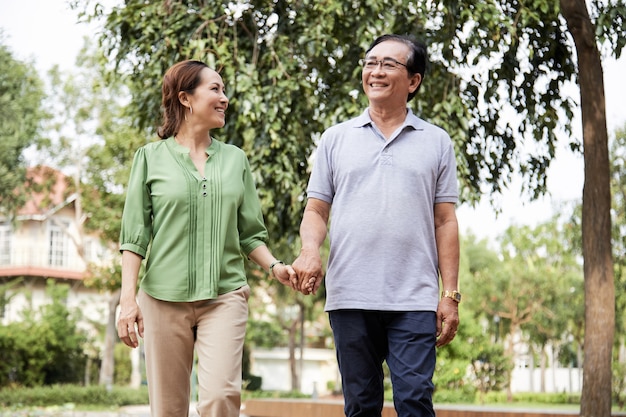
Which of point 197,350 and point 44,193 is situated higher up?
point 44,193

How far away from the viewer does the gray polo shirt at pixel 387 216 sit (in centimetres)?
387

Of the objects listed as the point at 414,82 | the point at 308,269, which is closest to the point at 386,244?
the point at 308,269

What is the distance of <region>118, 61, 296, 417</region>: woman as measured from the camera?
3838 mm

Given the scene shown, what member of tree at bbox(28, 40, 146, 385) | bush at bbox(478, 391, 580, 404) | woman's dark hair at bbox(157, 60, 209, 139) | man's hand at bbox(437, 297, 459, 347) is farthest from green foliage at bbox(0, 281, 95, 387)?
man's hand at bbox(437, 297, 459, 347)

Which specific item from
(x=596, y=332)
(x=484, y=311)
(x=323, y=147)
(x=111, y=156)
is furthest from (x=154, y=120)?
(x=484, y=311)

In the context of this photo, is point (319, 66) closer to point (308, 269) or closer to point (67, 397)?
point (308, 269)

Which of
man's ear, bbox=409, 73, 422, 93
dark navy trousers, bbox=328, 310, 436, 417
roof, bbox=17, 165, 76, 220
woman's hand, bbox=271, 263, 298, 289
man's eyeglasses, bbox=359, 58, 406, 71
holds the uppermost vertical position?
roof, bbox=17, 165, 76, 220

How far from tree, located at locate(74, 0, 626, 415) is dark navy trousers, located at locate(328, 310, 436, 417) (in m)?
5.83

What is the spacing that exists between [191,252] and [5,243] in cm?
4875

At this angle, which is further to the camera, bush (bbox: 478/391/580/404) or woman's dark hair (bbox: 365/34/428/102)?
bush (bbox: 478/391/580/404)

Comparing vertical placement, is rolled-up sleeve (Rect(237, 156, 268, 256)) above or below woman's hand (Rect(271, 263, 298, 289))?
above

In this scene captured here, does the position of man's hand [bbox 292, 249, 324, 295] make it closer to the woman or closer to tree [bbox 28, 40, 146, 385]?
the woman

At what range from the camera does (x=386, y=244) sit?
3910mm

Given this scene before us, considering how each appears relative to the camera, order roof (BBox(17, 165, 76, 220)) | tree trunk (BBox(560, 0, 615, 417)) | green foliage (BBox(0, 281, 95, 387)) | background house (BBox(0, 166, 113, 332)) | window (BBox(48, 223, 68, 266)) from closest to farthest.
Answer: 1. tree trunk (BBox(560, 0, 615, 417))
2. roof (BBox(17, 165, 76, 220))
3. green foliage (BBox(0, 281, 95, 387))
4. background house (BBox(0, 166, 113, 332))
5. window (BBox(48, 223, 68, 266))
